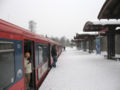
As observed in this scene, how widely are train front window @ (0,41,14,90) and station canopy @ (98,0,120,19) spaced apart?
258 inches

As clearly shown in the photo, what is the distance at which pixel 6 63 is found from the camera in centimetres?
254

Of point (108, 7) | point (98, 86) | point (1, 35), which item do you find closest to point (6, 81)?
point (1, 35)

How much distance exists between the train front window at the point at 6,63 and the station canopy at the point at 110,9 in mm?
6564

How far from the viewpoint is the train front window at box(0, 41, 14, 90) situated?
2387 mm

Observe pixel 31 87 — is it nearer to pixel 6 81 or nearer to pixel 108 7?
pixel 6 81

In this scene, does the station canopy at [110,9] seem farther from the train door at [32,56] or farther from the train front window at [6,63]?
the train front window at [6,63]

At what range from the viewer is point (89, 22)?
14.4 meters

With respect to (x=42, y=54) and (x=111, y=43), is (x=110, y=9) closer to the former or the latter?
(x=42, y=54)

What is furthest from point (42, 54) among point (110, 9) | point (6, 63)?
point (110, 9)

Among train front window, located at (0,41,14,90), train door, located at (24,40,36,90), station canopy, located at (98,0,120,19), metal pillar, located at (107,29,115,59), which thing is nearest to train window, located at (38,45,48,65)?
train door, located at (24,40,36,90)

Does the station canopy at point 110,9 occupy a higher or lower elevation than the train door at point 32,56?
higher

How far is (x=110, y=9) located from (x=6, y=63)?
7918 mm

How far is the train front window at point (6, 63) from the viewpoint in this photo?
2.39 metres

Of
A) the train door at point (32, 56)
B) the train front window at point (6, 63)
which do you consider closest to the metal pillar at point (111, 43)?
the train door at point (32, 56)
